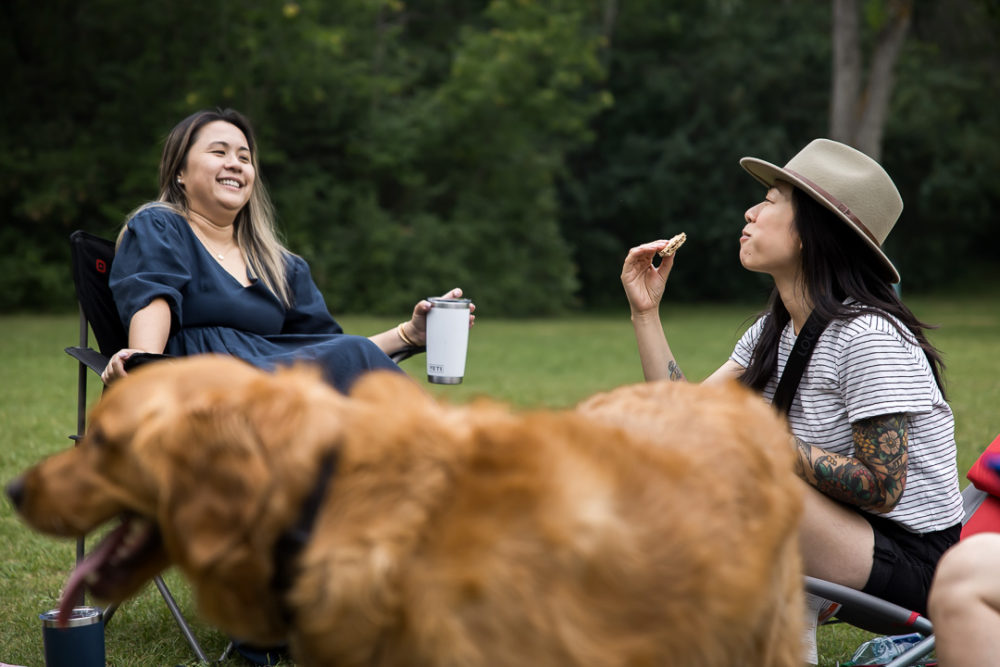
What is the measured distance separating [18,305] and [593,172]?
621 inches

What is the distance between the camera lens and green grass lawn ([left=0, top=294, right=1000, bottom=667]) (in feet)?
12.2

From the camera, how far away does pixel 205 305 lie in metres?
3.48

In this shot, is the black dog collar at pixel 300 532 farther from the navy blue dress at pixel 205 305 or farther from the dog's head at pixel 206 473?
the navy blue dress at pixel 205 305

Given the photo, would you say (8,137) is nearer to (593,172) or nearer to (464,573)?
(593,172)

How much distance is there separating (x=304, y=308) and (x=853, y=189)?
2005 millimetres

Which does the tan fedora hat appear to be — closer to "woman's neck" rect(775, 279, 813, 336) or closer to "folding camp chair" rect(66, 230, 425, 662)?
"woman's neck" rect(775, 279, 813, 336)

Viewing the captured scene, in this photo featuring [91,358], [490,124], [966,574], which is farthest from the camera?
[490,124]

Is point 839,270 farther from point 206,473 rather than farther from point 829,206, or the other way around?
point 206,473

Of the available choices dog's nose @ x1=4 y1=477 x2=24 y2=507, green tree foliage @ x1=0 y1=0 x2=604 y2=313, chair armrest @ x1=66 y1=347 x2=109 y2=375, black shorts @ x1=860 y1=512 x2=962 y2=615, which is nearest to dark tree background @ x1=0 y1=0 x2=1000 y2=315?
green tree foliage @ x1=0 y1=0 x2=604 y2=313

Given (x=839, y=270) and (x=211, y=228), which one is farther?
(x=211, y=228)

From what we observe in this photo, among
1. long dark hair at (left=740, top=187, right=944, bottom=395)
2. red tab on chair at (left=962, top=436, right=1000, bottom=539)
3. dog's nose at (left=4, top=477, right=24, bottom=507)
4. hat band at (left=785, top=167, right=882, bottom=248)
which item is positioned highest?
hat band at (left=785, top=167, right=882, bottom=248)

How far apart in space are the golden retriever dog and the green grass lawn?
284 mm

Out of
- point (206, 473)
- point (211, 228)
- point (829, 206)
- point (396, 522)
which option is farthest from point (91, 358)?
point (829, 206)

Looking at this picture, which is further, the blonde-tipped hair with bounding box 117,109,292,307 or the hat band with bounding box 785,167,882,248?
the blonde-tipped hair with bounding box 117,109,292,307
